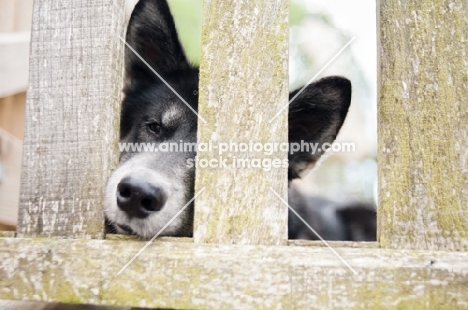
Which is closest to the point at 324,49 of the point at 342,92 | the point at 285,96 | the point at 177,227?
the point at 342,92

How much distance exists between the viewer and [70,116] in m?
1.97

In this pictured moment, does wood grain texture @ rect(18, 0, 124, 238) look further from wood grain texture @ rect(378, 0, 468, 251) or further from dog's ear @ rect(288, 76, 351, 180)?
dog's ear @ rect(288, 76, 351, 180)

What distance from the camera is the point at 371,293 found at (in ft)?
5.33

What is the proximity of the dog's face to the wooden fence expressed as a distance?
0.39 m

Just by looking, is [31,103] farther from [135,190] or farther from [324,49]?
[324,49]

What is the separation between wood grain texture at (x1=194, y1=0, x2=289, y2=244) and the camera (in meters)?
1.78

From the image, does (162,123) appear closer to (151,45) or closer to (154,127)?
(154,127)

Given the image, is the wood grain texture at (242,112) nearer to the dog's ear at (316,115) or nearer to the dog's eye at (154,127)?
the dog's ear at (316,115)

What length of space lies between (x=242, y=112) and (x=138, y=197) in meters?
0.87

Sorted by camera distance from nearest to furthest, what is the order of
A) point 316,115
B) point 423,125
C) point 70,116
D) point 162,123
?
point 423,125, point 70,116, point 316,115, point 162,123

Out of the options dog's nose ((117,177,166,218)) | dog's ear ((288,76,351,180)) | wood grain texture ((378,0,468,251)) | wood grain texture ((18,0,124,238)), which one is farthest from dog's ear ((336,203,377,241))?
wood grain texture ((18,0,124,238))

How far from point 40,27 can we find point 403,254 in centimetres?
169

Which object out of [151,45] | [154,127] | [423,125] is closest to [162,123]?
[154,127]

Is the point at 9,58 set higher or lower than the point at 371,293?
higher
